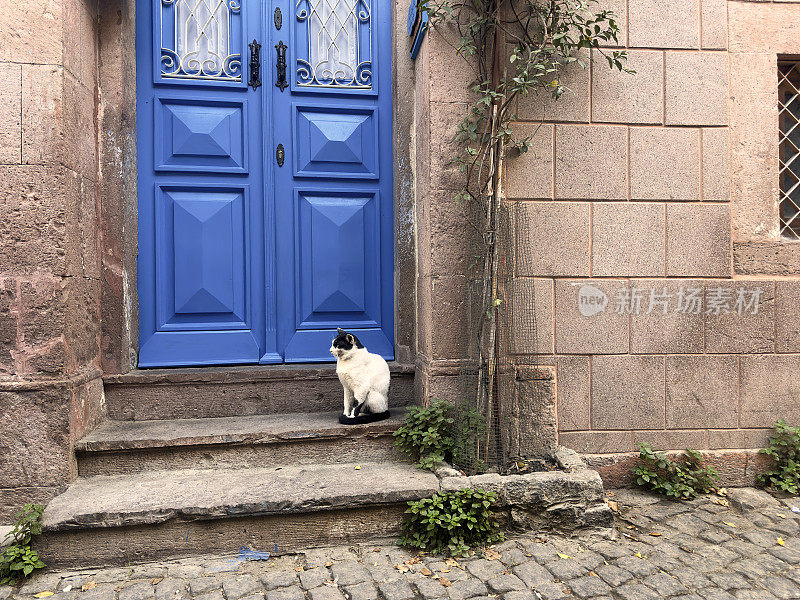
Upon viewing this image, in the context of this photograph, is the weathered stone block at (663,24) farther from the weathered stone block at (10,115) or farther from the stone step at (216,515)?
the weathered stone block at (10,115)

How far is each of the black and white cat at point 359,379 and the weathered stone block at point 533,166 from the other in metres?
1.38

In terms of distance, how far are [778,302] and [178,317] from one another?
13.6 ft

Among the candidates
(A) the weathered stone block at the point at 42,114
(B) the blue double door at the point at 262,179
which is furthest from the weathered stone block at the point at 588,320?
(A) the weathered stone block at the point at 42,114

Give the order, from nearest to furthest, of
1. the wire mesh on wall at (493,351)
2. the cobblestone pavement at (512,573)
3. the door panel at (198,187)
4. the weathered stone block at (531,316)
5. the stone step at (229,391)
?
the cobblestone pavement at (512,573)
the wire mesh on wall at (493,351)
the weathered stone block at (531,316)
the stone step at (229,391)
the door panel at (198,187)

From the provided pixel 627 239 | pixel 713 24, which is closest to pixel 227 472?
pixel 627 239

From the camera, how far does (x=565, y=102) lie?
127 inches

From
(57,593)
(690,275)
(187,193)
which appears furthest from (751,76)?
(57,593)

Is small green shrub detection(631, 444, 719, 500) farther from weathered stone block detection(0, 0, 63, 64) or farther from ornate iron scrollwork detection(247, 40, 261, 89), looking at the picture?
weathered stone block detection(0, 0, 63, 64)

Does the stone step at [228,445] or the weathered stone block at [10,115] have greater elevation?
the weathered stone block at [10,115]

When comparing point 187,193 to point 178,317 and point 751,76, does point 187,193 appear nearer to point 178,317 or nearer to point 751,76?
point 178,317

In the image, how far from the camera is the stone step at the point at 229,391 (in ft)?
10.9

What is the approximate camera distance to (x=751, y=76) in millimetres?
3385

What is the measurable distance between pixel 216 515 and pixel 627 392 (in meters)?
2.57

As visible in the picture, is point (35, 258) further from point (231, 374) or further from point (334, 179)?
point (334, 179)
